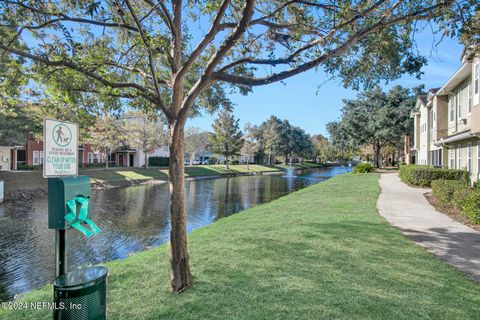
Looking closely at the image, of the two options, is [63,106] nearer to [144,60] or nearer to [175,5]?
[144,60]

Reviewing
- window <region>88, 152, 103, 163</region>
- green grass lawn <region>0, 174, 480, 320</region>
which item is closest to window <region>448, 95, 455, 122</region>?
green grass lawn <region>0, 174, 480, 320</region>

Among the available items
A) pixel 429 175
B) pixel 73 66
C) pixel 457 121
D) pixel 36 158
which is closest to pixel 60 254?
pixel 73 66

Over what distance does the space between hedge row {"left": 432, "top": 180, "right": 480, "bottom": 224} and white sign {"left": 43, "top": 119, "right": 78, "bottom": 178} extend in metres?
9.66

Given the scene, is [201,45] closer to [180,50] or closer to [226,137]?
[180,50]

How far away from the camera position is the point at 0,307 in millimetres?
4324

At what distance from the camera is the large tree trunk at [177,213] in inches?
162

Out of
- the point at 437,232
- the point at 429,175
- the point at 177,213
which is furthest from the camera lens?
the point at 429,175

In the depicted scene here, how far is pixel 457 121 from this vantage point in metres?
16.8

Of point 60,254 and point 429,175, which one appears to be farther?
point 429,175

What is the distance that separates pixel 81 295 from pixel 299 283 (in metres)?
2.93

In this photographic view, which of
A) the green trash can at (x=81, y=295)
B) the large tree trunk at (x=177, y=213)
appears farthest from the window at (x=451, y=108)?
the green trash can at (x=81, y=295)

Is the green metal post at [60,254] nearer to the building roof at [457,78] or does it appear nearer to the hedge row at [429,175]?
the building roof at [457,78]

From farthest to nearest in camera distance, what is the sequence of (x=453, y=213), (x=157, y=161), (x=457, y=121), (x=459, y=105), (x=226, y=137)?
(x=226, y=137) < (x=157, y=161) < (x=457, y=121) < (x=459, y=105) < (x=453, y=213)

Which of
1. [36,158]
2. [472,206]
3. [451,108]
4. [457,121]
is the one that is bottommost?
[472,206]
